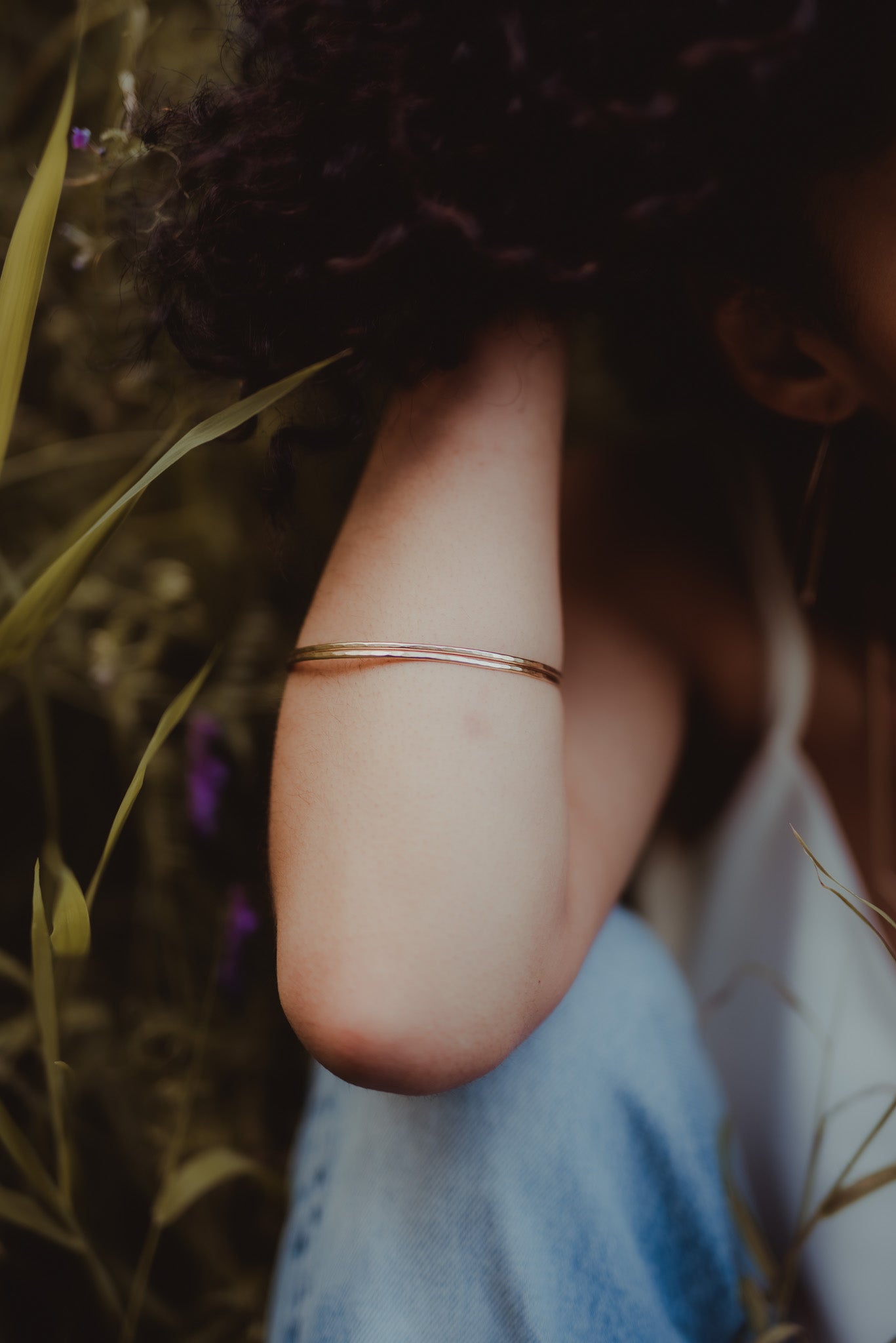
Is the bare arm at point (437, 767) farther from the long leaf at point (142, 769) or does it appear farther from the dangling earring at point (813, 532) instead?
the dangling earring at point (813, 532)

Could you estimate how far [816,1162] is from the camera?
71 cm

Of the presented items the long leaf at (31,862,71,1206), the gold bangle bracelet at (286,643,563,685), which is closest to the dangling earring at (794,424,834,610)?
the gold bangle bracelet at (286,643,563,685)

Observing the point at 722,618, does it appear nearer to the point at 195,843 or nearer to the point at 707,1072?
the point at 707,1072

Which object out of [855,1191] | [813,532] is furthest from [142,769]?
[813,532]

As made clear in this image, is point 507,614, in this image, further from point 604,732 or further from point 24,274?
point 24,274

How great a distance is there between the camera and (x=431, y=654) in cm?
59

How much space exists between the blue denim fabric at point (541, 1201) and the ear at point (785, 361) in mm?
488

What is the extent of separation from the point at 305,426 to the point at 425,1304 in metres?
0.63

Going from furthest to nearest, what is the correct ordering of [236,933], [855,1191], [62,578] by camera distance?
[236,933]
[855,1191]
[62,578]

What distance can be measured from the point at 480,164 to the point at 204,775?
61 centimetres

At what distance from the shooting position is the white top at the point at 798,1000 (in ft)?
2.27

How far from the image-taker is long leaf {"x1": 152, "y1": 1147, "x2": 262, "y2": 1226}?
689 mm

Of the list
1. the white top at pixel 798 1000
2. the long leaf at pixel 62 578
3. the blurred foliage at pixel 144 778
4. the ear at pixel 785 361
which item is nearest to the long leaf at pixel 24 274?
the long leaf at pixel 62 578

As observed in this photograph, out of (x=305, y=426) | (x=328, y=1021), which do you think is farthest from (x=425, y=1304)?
(x=305, y=426)
